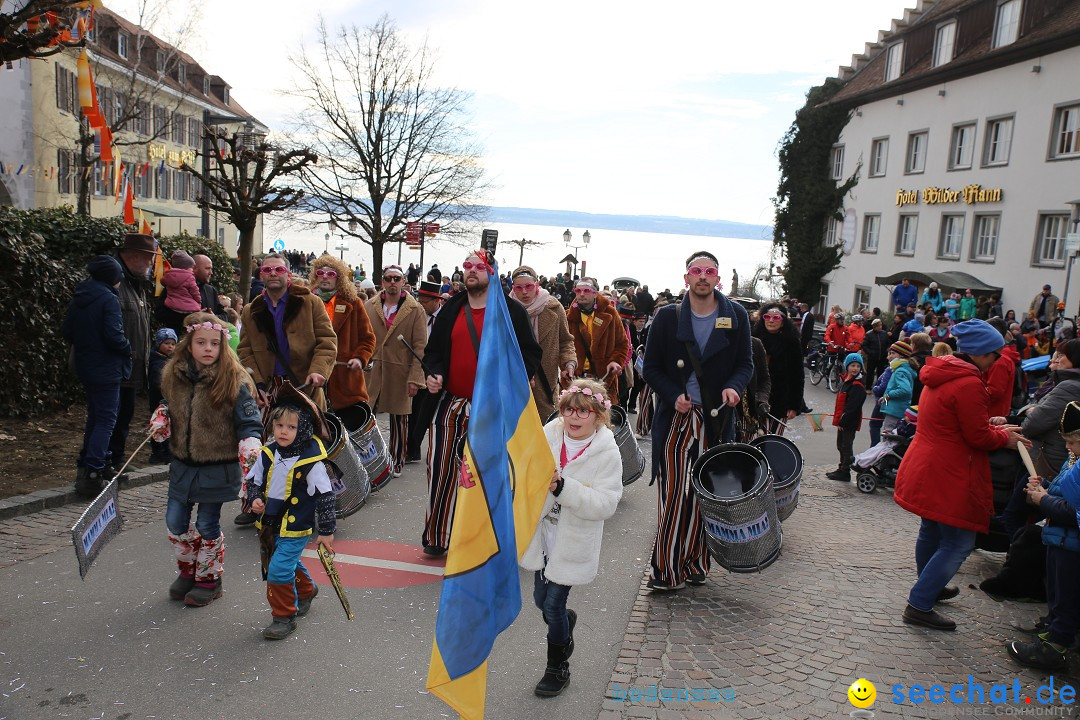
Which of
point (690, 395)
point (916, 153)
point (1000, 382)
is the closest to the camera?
point (690, 395)

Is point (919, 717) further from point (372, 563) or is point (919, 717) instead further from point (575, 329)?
point (575, 329)

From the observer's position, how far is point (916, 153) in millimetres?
31922

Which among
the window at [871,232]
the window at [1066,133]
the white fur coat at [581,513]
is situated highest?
the window at [1066,133]

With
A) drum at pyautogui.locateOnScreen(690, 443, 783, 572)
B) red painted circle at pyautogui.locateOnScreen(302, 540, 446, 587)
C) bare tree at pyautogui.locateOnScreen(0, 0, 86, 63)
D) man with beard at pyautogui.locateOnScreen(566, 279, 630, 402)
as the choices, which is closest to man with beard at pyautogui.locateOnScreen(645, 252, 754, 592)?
drum at pyautogui.locateOnScreen(690, 443, 783, 572)

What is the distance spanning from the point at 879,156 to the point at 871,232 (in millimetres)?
3212

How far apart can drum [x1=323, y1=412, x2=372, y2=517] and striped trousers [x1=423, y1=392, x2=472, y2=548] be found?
0.79 metres

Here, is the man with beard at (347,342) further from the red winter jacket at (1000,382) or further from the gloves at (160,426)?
the red winter jacket at (1000,382)

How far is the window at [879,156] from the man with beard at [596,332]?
1140 inches

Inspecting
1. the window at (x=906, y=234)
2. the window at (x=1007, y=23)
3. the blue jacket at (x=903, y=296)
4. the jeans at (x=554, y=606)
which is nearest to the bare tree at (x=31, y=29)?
the jeans at (x=554, y=606)

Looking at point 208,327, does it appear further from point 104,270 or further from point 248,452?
point 104,270

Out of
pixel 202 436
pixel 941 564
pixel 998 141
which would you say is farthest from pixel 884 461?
pixel 998 141

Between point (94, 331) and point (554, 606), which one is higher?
point (94, 331)

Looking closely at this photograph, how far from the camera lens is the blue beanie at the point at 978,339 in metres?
4.85

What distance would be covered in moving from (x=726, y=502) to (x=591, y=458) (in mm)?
1275
